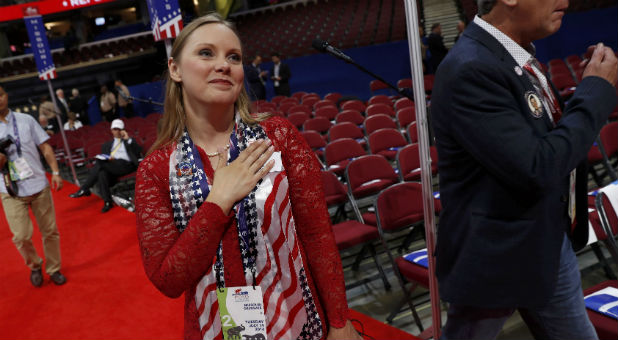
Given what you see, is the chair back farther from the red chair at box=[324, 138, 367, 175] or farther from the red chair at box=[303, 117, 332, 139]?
the red chair at box=[303, 117, 332, 139]

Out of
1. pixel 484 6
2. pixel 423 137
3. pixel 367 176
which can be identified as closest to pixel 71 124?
pixel 367 176

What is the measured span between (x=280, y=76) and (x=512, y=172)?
11001mm

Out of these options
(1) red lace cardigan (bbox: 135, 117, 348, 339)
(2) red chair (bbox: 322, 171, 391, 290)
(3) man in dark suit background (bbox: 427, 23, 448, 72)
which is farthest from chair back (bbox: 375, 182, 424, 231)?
(3) man in dark suit background (bbox: 427, 23, 448, 72)

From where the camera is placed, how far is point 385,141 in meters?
5.32

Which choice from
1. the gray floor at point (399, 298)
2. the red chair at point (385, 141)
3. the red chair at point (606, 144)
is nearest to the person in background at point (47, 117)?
the red chair at point (385, 141)

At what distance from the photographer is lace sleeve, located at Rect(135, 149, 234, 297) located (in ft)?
3.62

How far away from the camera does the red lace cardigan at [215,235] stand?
3.65ft

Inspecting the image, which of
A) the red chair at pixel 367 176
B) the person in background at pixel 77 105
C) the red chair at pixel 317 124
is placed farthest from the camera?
the person in background at pixel 77 105

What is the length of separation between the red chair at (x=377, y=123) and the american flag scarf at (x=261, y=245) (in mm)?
4835

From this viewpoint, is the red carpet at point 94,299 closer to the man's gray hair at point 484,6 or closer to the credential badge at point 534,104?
the credential badge at point 534,104

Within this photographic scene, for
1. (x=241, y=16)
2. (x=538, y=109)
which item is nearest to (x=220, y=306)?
(x=538, y=109)

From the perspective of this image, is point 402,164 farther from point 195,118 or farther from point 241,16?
point 241,16

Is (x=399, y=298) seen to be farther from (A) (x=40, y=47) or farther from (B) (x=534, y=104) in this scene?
(A) (x=40, y=47)

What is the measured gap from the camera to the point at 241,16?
Result: 20.6 metres
